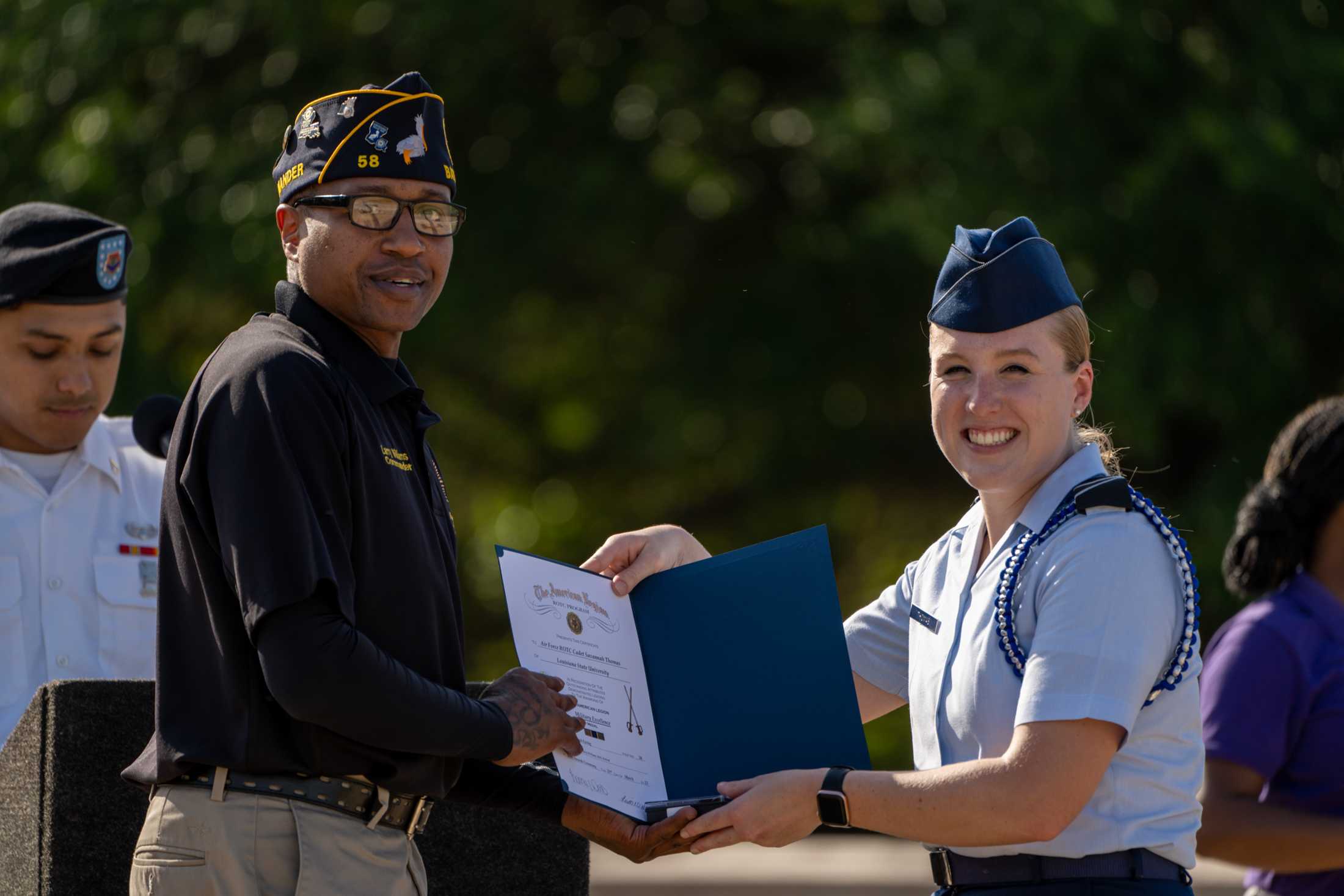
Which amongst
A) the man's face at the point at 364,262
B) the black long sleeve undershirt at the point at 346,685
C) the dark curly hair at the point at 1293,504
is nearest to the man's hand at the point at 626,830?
the black long sleeve undershirt at the point at 346,685

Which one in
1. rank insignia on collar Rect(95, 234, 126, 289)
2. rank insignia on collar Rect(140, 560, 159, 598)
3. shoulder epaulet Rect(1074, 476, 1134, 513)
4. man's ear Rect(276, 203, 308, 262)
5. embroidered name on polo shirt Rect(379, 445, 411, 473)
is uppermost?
man's ear Rect(276, 203, 308, 262)

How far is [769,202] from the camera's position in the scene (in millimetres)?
10414

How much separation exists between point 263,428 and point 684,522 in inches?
335

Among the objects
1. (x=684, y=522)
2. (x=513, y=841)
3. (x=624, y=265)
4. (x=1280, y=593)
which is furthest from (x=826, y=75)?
(x=513, y=841)

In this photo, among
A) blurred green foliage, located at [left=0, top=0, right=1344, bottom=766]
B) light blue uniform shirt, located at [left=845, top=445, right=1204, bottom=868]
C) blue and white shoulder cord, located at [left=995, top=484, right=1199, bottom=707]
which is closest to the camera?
light blue uniform shirt, located at [left=845, top=445, right=1204, bottom=868]

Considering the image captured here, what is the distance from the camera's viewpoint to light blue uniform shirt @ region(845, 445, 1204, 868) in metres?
2.67

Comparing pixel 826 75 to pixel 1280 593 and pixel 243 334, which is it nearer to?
pixel 1280 593

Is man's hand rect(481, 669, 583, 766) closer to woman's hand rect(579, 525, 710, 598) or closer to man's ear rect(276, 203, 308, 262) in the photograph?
woman's hand rect(579, 525, 710, 598)

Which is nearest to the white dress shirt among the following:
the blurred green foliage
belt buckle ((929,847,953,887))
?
belt buckle ((929,847,953,887))

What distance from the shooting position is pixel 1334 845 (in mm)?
3645

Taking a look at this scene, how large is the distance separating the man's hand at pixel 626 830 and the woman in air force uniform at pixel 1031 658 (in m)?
0.07

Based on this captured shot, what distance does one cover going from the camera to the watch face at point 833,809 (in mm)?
2873

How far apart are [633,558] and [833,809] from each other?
2.09 ft

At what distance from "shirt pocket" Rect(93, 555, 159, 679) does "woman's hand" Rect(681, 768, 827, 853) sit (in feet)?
5.37
